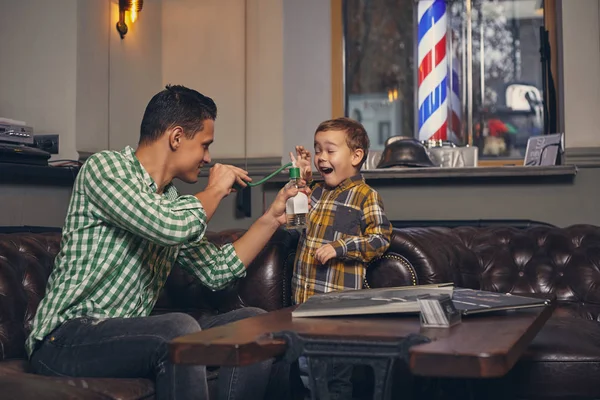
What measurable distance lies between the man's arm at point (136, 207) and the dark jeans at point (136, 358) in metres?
0.22

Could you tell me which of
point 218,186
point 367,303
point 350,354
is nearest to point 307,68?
point 218,186

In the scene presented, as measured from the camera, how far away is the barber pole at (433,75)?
4715 mm

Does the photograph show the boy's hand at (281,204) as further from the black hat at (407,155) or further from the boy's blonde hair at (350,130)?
the black hat at (407,155)

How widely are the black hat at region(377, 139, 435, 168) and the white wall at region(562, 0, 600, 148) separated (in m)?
0.81

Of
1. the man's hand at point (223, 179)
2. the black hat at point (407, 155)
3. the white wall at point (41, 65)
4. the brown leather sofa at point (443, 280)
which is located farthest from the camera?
the black hat at point (407, 155)

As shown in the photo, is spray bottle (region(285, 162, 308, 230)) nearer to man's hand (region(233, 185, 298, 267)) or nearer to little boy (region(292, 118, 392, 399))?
man's hand (region(233, 185, 298, 267))

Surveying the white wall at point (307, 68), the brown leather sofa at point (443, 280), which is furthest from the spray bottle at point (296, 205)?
the white wall at point (307, 68)

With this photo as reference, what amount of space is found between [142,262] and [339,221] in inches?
31.2

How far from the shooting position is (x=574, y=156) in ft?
13.9

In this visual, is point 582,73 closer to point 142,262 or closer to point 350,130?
point 350,130

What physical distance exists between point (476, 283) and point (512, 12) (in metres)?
2.90

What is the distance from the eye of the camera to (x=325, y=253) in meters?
2.44

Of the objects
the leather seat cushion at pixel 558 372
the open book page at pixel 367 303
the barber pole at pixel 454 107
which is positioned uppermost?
the barber pole at pixel 454 107

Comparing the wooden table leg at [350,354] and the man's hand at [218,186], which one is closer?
the wooden table leg at [350,354]
